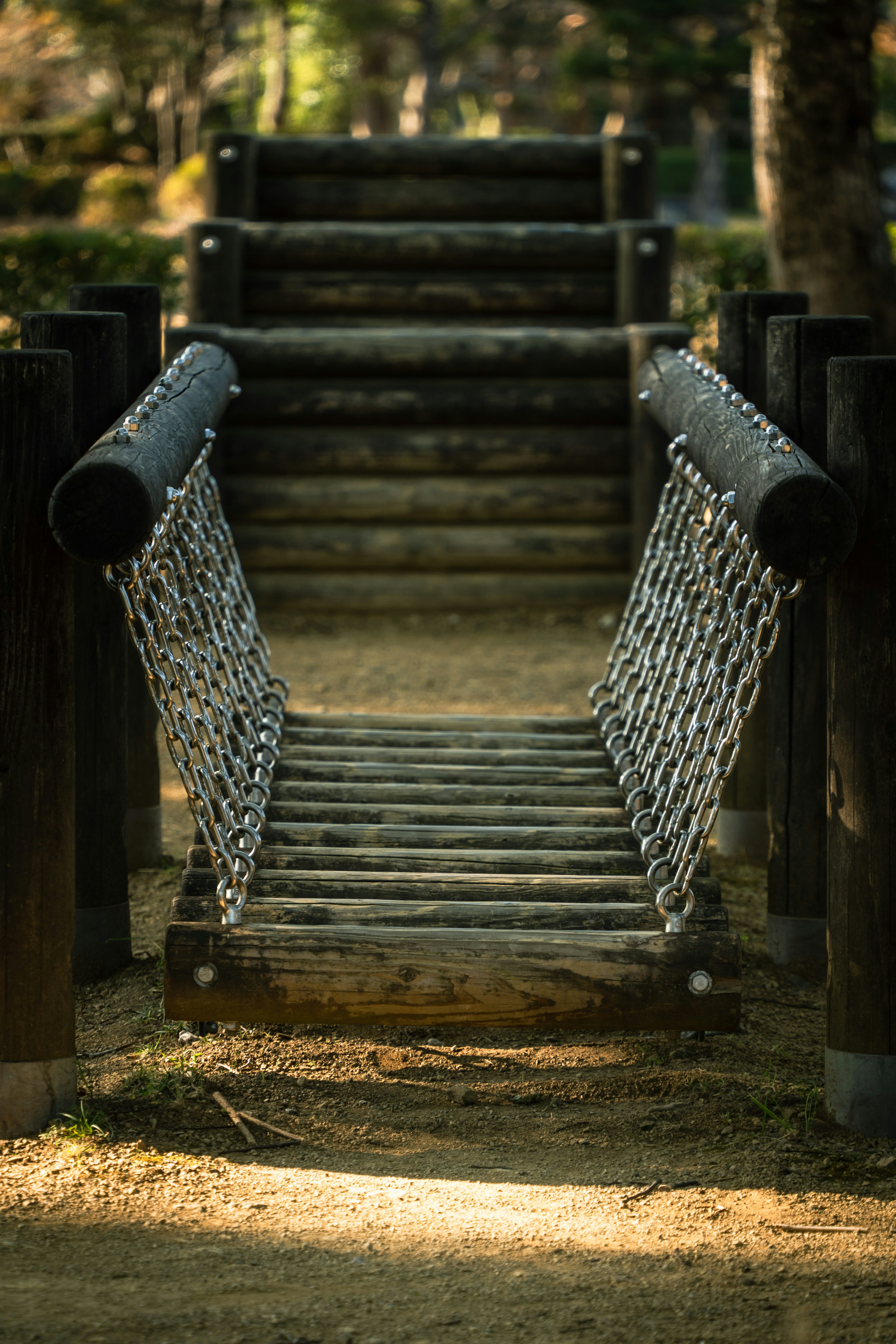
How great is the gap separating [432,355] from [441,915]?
4.59 metres

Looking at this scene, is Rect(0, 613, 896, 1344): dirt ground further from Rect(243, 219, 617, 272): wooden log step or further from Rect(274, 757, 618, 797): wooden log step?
Rect(243, 219, 617, 272): wooden log step

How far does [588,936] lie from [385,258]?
209 inches

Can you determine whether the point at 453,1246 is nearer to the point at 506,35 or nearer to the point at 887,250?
the point at 887,250

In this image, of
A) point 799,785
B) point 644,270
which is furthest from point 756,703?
point 644,270

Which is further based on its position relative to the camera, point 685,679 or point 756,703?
point 685,679

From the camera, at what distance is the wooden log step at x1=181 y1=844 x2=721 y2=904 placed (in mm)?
2748

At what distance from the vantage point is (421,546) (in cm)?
685

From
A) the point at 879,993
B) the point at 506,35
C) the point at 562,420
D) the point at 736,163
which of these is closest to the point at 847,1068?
the point at 879,993

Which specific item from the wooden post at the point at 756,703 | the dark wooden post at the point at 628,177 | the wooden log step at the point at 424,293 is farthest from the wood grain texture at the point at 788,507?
the dark wooden post at the point at 628,177

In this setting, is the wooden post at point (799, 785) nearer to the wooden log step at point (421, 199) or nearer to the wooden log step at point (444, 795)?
the wooden log step at point (444, 795)

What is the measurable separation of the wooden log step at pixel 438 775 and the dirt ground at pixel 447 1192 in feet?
2.01

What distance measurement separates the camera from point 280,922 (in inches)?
102

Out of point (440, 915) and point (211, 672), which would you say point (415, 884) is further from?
point (211, 672)

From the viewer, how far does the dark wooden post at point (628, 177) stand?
7156 millimetres
